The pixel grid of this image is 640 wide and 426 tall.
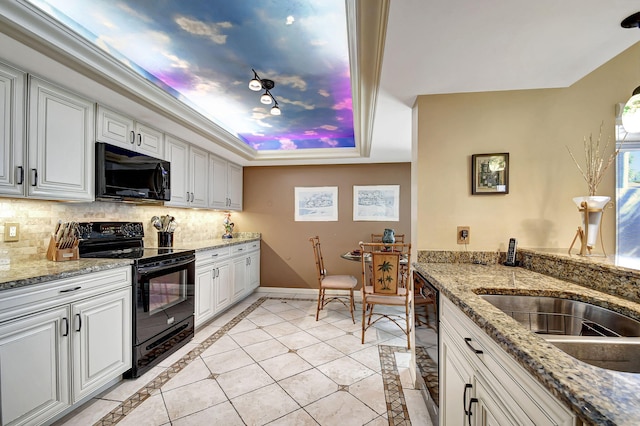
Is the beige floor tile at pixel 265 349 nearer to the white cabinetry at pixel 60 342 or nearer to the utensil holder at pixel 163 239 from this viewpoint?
the white cabinetry at pixel 60 342

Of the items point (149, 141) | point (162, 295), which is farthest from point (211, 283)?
point (149, 141)

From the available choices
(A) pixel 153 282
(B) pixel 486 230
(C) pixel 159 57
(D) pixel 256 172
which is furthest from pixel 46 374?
(D) pixel 256 172

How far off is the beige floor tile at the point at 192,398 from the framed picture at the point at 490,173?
237 centimetres

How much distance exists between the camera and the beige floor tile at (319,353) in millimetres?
2426

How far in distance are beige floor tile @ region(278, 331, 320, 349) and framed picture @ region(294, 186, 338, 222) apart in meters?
2.08

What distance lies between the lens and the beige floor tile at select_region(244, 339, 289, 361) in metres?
2.50

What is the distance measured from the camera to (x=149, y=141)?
2.73 metres

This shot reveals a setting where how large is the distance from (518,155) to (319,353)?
7.62 ft

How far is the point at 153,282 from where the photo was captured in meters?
2.27

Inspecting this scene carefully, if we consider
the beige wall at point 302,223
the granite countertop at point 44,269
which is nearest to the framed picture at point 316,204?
the beige wall at point 302,223

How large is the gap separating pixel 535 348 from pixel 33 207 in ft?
9.88

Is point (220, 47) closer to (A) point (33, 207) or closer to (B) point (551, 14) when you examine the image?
(A) point (33, 207)

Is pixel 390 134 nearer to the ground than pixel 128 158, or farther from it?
farther from it

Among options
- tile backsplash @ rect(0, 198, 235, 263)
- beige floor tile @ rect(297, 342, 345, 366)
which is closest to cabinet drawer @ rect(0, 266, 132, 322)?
tile backsplash @ rect(0, 198, 235, 263)
